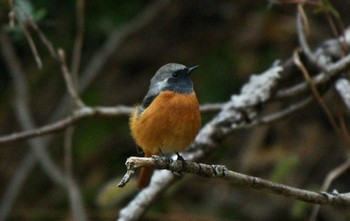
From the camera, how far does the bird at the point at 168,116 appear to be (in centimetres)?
389

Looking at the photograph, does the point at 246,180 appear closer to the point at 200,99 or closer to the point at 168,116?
the point at 168,116

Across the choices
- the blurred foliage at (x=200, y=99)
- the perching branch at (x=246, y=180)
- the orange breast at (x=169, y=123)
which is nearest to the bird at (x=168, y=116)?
the orange breast at (x=169, y=123)

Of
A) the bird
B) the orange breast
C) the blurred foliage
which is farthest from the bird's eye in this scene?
the blurred foliage

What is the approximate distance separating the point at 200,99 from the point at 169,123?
219cm

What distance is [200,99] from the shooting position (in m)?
6.07

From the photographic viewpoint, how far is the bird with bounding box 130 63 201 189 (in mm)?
3895

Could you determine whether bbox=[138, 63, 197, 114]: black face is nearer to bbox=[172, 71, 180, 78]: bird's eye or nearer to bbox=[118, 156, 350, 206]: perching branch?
bbox=[172, 71, 180, 78]: bird's eye

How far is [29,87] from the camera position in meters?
6.27

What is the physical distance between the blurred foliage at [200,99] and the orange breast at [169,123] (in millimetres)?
2034

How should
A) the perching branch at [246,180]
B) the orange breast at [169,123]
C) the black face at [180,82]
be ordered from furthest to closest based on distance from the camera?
1. the black face at [180,82]
2. the orange breast at [169,123]
3. the perching branch at [246,180]

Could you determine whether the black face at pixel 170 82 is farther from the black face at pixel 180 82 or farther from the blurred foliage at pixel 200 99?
the blurred foliage at pixel 200 99

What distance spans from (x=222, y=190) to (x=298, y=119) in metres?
0.89

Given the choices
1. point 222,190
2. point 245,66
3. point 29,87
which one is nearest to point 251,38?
point 245,66

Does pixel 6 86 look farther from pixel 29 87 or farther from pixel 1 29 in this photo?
pixel 1 29
